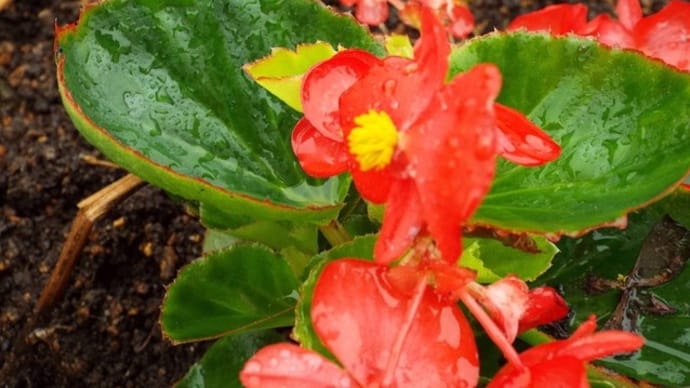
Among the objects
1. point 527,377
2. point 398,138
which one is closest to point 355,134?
point 398,138

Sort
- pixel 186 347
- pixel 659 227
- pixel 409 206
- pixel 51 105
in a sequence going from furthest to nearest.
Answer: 1. pixel 51 105
2. pixel 186 347
3. pixel 659 227
4. pixel 409 206

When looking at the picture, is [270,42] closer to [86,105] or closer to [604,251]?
[86,105]

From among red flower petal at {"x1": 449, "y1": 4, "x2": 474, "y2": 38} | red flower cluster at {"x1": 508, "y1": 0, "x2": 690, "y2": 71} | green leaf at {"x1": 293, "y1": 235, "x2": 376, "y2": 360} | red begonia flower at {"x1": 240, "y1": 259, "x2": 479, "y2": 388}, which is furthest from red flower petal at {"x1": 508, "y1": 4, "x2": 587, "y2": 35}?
red begonia flower at {"x1": 240, "y1": 259, "x2": 479, "y2": 388}

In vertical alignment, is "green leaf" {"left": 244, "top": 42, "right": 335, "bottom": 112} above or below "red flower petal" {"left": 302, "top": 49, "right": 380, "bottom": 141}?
below

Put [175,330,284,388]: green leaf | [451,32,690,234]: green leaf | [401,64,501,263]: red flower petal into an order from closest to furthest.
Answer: [401,64,501,263]: red flower petal
[451,32,690,234]: green leaf
[175,330,284,388]: green leaf

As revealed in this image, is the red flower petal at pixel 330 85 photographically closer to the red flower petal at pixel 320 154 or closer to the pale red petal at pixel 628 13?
the red flower petal at pixel 320 154

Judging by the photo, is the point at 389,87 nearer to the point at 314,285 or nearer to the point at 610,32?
the point at 314,285

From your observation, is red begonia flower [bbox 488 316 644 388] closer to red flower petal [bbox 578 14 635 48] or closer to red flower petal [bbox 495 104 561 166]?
red flower petal [bbox 495 104 561 166]

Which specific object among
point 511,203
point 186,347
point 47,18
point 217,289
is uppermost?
point 511,203
